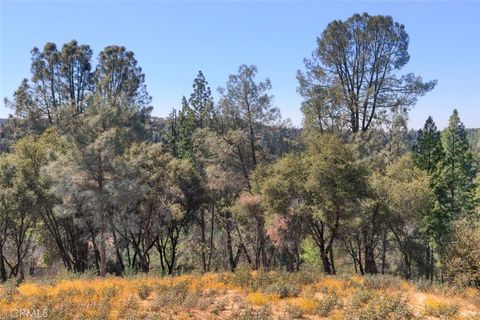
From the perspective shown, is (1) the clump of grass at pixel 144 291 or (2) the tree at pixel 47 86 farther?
(2) the tree at pixel 47 86

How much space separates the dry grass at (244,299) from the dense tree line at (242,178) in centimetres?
562

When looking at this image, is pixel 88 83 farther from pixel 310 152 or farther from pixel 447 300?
pixel 447 300

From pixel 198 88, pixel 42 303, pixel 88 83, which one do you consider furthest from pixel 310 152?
pixel 88 83

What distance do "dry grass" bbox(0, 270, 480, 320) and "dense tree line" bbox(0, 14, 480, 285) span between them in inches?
→ 221

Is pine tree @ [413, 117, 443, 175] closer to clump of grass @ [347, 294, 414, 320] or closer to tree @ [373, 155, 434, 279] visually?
tree @ [373, 155, 434, 279]

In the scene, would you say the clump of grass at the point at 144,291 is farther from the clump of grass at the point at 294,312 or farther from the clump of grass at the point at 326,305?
the clump of grass at the point at 326,305

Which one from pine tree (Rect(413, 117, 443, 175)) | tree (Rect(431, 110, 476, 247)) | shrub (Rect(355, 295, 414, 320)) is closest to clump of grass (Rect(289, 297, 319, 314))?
shrub (Rect(355, 295, 414, 320))

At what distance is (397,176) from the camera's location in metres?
26.9

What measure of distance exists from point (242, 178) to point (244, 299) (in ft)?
47.7

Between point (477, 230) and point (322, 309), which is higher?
point (477, 230)

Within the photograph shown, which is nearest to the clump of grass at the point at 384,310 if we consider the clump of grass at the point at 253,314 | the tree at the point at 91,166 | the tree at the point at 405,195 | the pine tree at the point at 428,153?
the clump of grass at the point at 253,314

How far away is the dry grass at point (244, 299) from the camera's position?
1159 cm

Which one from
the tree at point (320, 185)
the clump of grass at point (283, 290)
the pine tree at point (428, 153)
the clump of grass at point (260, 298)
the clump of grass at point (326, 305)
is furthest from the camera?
the pine tree at point (428, 153)

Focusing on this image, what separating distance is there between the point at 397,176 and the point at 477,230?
7.59 metres
